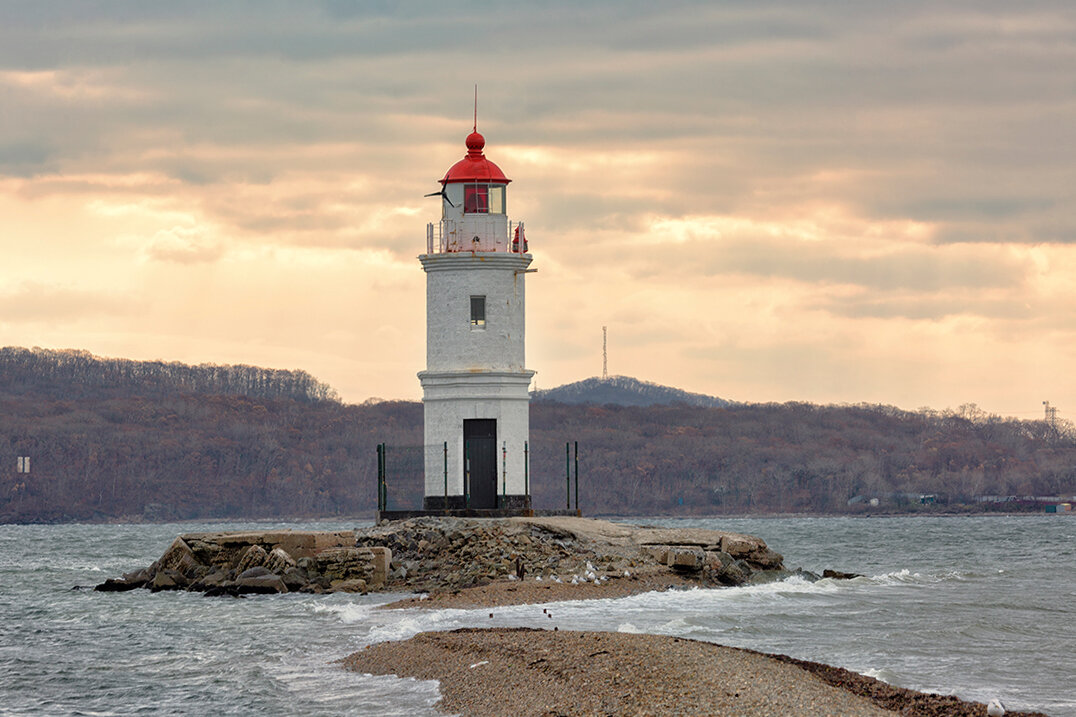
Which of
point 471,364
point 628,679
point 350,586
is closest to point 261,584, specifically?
point 350,586

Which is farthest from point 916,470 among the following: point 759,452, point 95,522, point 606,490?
point 95,522

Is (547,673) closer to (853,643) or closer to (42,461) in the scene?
(853,643)

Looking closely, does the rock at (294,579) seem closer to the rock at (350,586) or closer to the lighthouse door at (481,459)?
the rock at (350,586)

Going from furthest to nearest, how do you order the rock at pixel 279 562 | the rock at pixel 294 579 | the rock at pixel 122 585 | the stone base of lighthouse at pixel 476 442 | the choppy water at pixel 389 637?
the stone base of lighthouse at pixel 476 442
the rock at pixel 122 585
the rock at pixel 279 562
the rock at pixel 294 579
the choppy water at pixel 389 637

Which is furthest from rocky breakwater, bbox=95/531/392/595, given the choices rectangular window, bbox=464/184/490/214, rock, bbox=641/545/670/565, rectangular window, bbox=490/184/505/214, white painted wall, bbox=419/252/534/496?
rectangular window, bbox=490/184/505/214

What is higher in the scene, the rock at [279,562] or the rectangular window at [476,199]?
the rectangular window at [476,199]

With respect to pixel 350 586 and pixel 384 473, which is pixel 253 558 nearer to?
pixel 350 586

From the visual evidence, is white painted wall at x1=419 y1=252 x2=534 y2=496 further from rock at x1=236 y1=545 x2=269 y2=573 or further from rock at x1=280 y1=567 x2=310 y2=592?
rock at x1=280 y1=567 x2=310 y2=592

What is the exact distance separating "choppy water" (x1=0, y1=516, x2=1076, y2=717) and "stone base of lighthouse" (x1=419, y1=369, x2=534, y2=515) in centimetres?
556

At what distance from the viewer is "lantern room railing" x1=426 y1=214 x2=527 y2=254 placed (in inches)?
1282

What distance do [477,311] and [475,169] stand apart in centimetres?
328

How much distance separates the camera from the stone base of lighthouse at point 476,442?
32000 mm

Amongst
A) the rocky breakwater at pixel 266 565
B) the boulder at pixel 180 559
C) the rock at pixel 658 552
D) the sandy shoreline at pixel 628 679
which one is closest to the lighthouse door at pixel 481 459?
the rocky breakwater at pixel 266 565

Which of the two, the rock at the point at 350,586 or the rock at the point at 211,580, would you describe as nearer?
the rock at the point at 350,586
